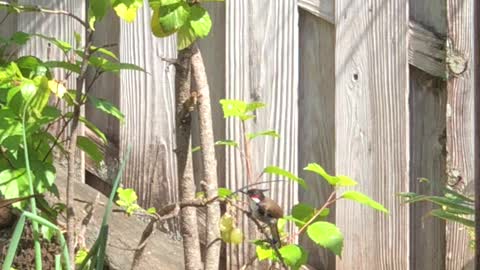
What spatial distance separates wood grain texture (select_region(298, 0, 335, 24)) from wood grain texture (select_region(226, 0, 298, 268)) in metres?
0.07

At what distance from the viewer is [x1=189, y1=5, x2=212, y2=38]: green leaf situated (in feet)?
6.88

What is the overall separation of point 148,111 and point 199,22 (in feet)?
4.54

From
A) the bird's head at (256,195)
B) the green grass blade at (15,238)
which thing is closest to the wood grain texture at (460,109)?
the bird's head at (256,195)

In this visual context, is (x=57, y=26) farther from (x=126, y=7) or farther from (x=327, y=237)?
(x=327, y=237)

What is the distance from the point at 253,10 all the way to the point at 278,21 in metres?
0.10

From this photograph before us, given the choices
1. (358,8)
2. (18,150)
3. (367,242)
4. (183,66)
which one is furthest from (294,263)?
(358,8)

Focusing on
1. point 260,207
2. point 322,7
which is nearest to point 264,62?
point 322,7

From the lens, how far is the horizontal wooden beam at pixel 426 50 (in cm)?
329

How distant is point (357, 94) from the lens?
131 inches

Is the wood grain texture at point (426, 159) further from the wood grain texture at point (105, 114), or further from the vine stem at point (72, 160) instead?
the vine stem at point (72, 160)

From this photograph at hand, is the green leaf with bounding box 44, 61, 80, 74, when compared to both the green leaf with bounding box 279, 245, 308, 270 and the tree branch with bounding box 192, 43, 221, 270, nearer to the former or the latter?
the tree branch with bounding box 192, 43, 221, 270

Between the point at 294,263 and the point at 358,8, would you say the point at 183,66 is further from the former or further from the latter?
the point at 358,8

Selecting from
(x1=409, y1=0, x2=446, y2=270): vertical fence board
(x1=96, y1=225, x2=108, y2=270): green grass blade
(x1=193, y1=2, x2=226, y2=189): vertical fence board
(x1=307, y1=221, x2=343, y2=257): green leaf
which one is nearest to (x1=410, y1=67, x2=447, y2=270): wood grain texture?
(x1=409, y1=0, x2=446, y2=270): vertical fence board

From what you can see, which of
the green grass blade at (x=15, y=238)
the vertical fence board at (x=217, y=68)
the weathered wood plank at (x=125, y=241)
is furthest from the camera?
the vertical fence board at (x=217, y=68)
